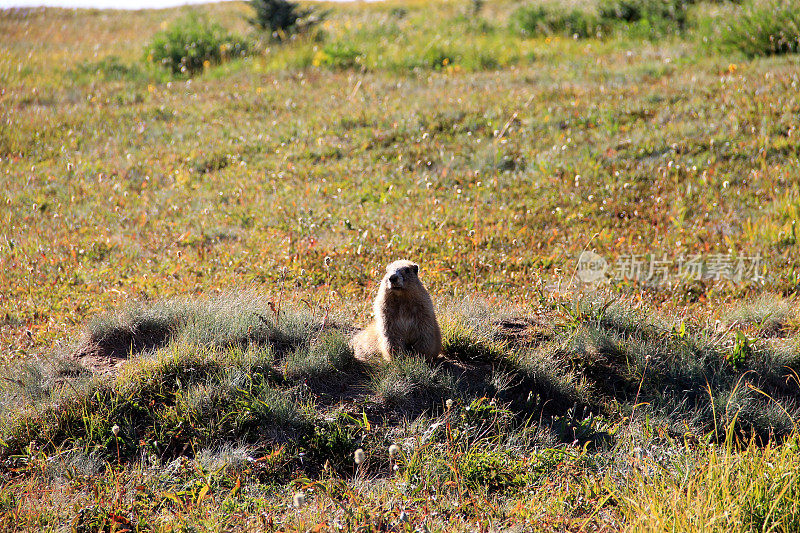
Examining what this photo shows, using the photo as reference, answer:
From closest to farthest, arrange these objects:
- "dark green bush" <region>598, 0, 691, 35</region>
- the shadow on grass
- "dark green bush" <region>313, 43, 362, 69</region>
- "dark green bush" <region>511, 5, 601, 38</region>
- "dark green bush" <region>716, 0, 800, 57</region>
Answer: the shadow on grass < "dark green bush" <region>716, 0, 800, 57</region> < "dark green bush" <region>313, 43, 362, 69</region> < "dark green bush" <region>598, 0, 691, 35</region> < "dark green bush" <region>511, 5, 601, 38</region>

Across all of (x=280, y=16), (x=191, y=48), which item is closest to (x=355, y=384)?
(x=191, y=48)

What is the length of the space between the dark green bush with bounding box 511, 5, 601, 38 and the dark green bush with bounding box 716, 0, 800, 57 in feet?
13.7

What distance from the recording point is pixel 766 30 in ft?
41.8

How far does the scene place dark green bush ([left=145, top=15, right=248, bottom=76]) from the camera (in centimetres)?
1543

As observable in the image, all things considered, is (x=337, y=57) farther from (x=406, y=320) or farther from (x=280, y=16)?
(x=406, y=320)

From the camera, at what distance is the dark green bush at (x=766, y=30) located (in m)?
12.5

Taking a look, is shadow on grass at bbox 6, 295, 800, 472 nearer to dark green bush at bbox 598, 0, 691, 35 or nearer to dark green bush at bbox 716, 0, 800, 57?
dark green bush at bbox 716, 0, 800, 57

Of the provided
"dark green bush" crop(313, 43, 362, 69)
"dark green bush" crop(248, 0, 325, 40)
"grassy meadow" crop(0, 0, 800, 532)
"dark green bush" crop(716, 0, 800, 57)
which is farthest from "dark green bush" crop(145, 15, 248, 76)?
"dark green bush" crop(716, 0, 800, 57)

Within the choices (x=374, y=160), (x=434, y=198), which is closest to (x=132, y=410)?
(x=434, y=198)

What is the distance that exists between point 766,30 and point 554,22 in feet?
20.5

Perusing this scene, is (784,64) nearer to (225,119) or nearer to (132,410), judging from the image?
(225,119)

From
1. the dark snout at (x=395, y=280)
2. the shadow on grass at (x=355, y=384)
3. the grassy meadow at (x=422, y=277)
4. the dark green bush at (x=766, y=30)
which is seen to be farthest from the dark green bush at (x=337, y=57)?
the dark snout at (x=395, y=280)

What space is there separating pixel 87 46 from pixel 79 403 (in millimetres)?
16319

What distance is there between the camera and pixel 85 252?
7.45 m
